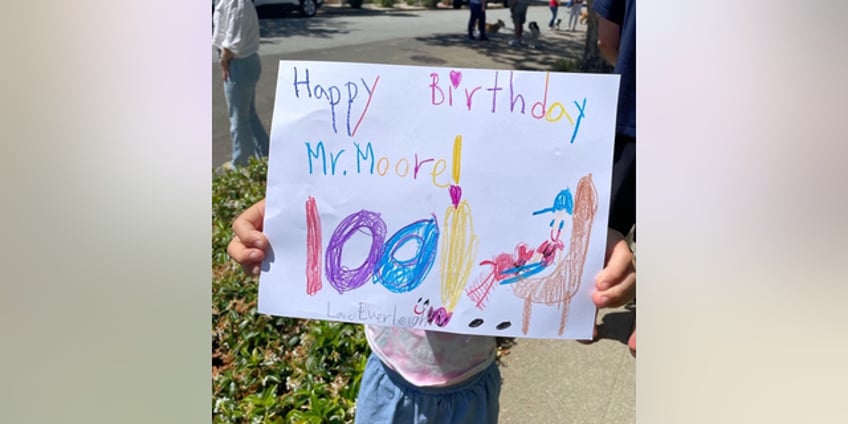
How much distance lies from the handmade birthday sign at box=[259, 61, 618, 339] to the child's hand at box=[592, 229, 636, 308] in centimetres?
2

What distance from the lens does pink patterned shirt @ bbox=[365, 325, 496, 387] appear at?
4.83ft

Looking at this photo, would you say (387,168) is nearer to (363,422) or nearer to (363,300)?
(363,300)

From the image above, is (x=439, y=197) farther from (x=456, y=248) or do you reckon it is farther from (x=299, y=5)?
(x=299, y=5)

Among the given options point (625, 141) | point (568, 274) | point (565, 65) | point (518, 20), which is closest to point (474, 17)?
point (518, 20)

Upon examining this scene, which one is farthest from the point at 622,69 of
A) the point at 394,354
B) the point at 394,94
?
the point at 394,354

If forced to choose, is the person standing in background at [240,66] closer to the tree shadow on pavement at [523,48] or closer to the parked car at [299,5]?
the tree shadow on pavement at [523,48]

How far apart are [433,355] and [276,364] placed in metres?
1.47

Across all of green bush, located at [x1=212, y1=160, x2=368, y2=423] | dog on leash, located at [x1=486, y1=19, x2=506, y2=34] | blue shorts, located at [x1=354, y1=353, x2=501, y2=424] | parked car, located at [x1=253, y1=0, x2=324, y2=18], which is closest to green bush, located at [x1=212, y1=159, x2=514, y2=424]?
green bush, located at [x1=212, y1=160, x2=368, y2=423]

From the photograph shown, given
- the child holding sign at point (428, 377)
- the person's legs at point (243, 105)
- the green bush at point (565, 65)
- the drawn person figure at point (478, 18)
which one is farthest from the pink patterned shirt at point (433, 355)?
the drawn person figure at point (478, 18)

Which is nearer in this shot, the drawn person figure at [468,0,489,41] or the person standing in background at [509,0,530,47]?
the person standing in background at [509,0,530,47]

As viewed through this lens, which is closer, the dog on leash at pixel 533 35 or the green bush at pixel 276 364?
the green bush at pixel 276 364

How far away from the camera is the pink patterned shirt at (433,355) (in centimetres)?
147

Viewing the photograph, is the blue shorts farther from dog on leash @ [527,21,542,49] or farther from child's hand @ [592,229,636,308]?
dog on leash @ [527,21,542,49]

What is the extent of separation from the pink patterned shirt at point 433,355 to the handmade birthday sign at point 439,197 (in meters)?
0.15
